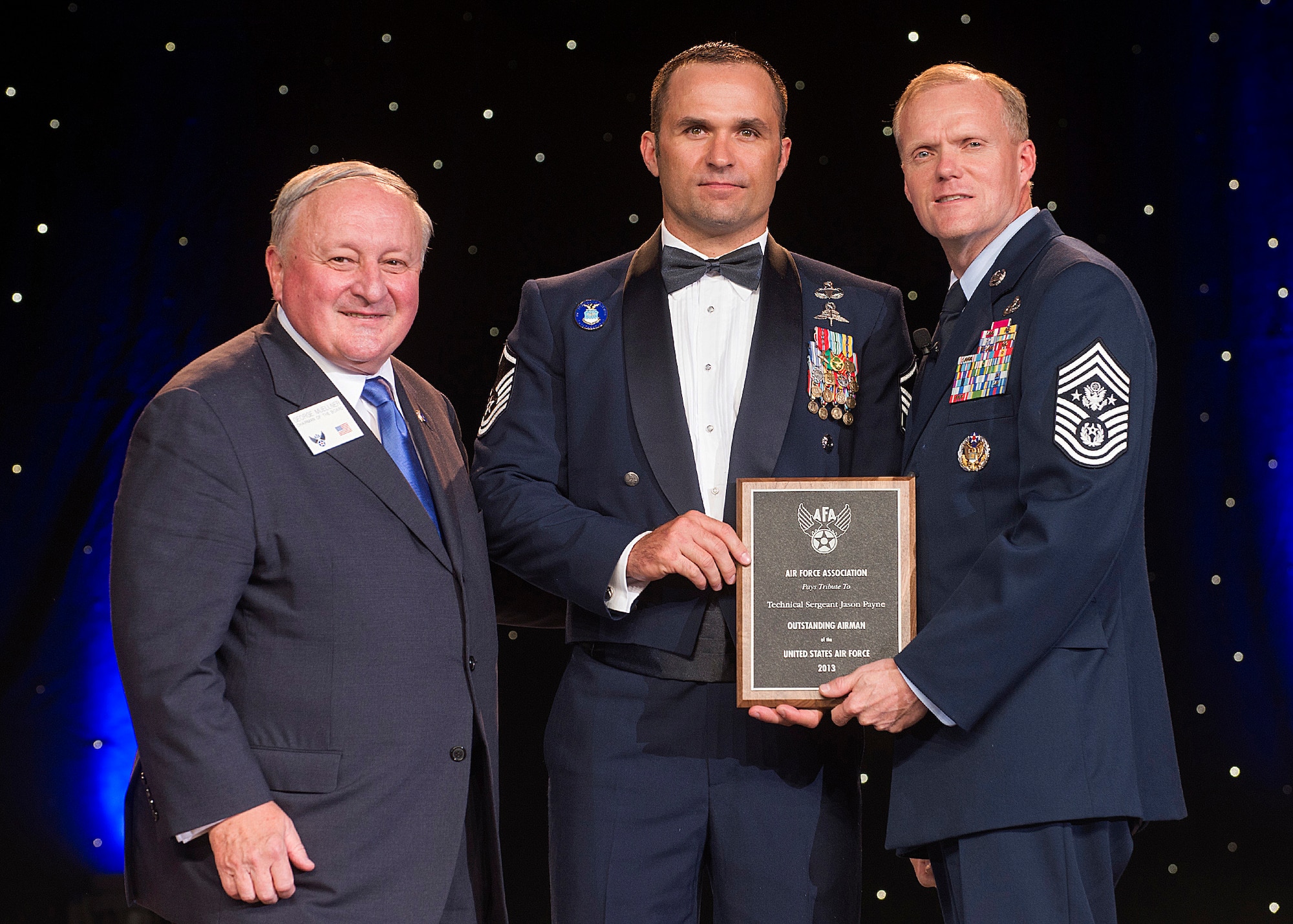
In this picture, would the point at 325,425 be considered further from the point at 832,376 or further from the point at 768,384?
the point at 832,376

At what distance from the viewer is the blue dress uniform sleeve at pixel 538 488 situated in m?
2.26

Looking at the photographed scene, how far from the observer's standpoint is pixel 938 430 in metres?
2.14

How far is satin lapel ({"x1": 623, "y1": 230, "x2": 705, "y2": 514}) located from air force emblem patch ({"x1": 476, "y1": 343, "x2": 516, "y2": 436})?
267mm

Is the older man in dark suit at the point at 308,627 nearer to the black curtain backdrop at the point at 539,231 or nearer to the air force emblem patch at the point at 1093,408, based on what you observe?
the air force emblem patch at the point at 1093,408

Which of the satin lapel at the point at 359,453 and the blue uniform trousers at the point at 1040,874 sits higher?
the satin lapel at the point at 359,453

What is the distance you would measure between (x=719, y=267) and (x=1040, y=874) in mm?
1307

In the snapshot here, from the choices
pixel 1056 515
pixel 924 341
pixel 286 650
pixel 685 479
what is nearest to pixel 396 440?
pixel 286 650

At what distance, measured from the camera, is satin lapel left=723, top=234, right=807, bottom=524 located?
231 centimetres

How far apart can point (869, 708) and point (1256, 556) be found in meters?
2.07

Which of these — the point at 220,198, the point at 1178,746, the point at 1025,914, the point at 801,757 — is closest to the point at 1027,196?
the point at 801,757

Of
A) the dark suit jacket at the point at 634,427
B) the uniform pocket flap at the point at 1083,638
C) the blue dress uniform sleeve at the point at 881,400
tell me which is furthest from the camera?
the blue dress uniform sleeve at the point at 881,400

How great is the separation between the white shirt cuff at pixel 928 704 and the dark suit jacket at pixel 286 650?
767 mm

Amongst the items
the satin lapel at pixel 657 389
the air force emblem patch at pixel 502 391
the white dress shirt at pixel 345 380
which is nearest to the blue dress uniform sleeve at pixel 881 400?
the satin lapel at pixel 657 389

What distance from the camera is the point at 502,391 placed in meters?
2.51
